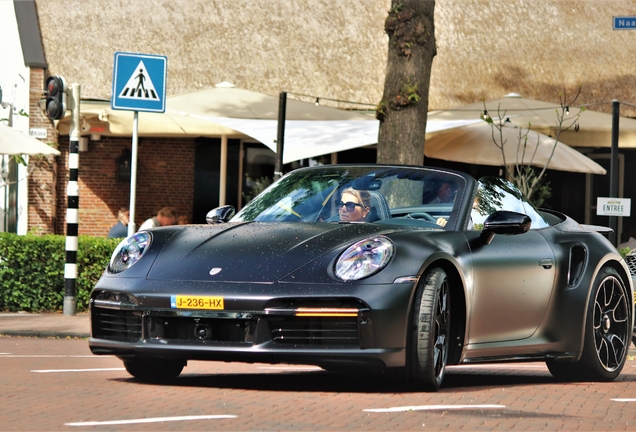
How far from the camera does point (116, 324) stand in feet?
23.6

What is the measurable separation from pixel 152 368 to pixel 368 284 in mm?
1608

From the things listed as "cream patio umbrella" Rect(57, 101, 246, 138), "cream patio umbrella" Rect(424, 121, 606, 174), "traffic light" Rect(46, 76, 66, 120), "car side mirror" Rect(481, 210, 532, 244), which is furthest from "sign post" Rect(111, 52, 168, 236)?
"car side mirror" Rect(481, 210, 532, 244)

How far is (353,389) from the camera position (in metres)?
7.41

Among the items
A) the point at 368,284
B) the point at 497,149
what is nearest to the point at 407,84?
the point at 497,149

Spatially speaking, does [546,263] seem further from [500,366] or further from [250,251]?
[500,366]

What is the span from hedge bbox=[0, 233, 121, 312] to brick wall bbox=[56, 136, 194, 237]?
26.4ft

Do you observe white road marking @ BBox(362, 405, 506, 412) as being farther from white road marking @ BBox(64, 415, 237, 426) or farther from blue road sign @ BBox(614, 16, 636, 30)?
blue road sign @ BBox(614, 16, 636, 30)

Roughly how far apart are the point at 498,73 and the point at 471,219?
2001 centimetres

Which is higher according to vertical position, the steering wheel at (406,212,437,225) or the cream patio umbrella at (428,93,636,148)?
the cream patio umbrella at (428,93,636,148)

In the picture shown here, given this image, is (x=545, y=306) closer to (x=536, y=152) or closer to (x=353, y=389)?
(x=353, y=389)

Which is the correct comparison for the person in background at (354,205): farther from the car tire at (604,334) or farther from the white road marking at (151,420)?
the white road marking at (151,420)

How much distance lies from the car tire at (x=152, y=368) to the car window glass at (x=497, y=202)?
2047mm

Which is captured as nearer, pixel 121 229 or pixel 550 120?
pixel 121 229

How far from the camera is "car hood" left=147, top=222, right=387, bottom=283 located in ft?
22.7
